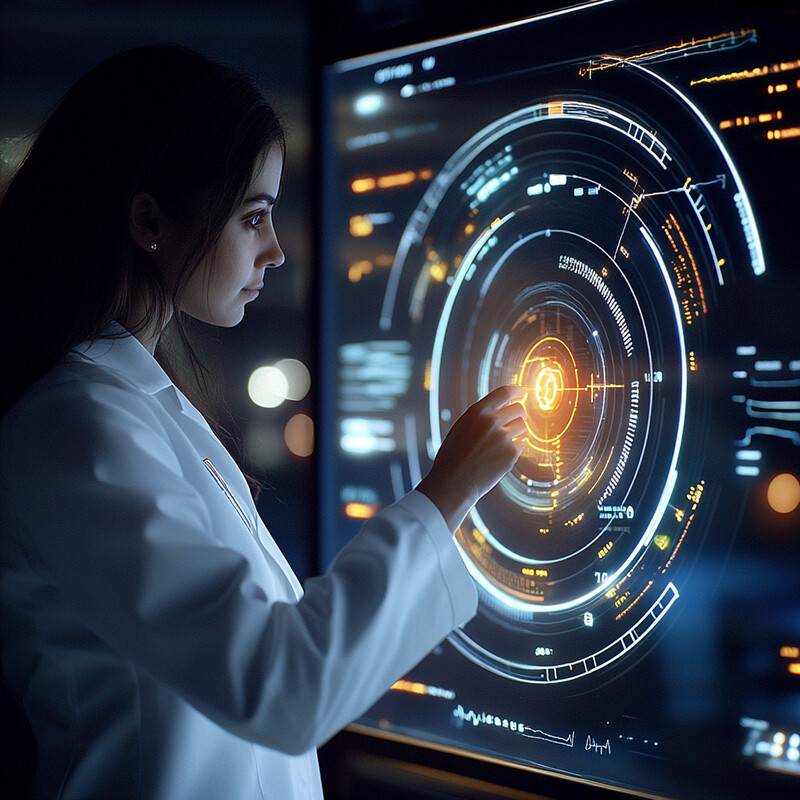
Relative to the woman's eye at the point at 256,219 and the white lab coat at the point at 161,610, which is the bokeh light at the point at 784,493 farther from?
the woman's eye at the point at 256,219

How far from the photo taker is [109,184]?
2.22 ft

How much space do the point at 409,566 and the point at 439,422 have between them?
35cm

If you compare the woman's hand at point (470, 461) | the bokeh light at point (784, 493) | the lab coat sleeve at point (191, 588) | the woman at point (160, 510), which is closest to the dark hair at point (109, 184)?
the woman at point (160, 510)

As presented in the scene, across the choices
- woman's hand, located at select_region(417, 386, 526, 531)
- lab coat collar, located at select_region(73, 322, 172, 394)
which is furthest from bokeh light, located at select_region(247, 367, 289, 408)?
woman's hand, located at select_region(417, 386, 526, 531)

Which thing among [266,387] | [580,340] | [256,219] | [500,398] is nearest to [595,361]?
[580,340]

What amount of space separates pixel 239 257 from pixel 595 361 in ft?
1.21

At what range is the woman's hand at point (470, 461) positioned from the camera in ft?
2.15

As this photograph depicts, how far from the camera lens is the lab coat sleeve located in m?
0.52

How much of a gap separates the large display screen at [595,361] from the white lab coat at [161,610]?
0.22 meters

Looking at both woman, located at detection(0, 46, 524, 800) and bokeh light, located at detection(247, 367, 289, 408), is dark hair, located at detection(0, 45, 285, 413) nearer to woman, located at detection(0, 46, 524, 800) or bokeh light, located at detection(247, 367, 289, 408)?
woman, located at detection(0, 46, 524, 800)

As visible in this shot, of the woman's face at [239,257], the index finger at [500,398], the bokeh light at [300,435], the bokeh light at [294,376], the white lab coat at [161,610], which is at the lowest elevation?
the white lab coat at [161,610]

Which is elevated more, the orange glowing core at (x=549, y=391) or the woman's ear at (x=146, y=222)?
the woman's ear at (x=146, y=222)

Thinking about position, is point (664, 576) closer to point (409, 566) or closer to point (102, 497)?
point (409, 566)

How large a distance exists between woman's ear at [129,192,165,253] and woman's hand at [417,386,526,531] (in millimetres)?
321
